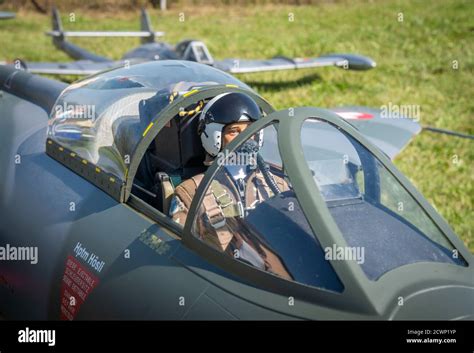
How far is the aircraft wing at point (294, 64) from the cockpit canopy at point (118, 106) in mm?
8522

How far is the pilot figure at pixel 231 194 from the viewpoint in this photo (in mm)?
3098

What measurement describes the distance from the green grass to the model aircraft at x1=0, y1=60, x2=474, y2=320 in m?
3.15

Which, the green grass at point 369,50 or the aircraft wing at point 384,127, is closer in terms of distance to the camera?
the aircraft wing at point 384,127

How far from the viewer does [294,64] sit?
13641 mm

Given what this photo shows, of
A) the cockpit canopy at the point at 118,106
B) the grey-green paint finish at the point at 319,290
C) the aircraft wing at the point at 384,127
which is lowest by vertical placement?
the aircraft wing at the point at 384,127

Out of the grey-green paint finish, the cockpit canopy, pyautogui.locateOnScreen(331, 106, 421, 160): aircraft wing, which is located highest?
the cockpit canopy

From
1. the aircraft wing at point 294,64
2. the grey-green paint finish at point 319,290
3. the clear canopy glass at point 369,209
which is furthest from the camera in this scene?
the aircraft wing at point 294,64

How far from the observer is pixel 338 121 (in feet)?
11.5

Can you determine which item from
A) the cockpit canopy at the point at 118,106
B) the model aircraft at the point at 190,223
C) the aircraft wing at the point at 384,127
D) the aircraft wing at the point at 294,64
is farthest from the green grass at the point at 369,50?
the cockpit canopy at the point at 118,106

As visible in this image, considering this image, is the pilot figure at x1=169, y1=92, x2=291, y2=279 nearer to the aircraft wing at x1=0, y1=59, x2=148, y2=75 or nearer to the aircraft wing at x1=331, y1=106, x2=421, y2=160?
the aircraft wing at x1=331, y1=106, x2=421, y2=160

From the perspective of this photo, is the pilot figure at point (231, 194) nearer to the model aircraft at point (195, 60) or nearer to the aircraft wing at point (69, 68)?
the model aircraft at point (195, 60)

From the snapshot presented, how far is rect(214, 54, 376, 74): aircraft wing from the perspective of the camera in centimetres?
1328

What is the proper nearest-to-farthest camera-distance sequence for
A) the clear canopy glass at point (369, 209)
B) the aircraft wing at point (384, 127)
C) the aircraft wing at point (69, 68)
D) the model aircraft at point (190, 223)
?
1. the model aircraft at point (190, 223)
2. the clear canopy glass at point (369, 209)
3. the aircraft wing at point (384, 127)
4. the aircraft wing at point (69, 68)

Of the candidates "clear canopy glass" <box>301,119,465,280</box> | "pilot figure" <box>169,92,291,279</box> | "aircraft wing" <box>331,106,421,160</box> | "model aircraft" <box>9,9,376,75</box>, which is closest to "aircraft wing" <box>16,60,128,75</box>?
"model aircraft" <box>9,9,376,75</box>
